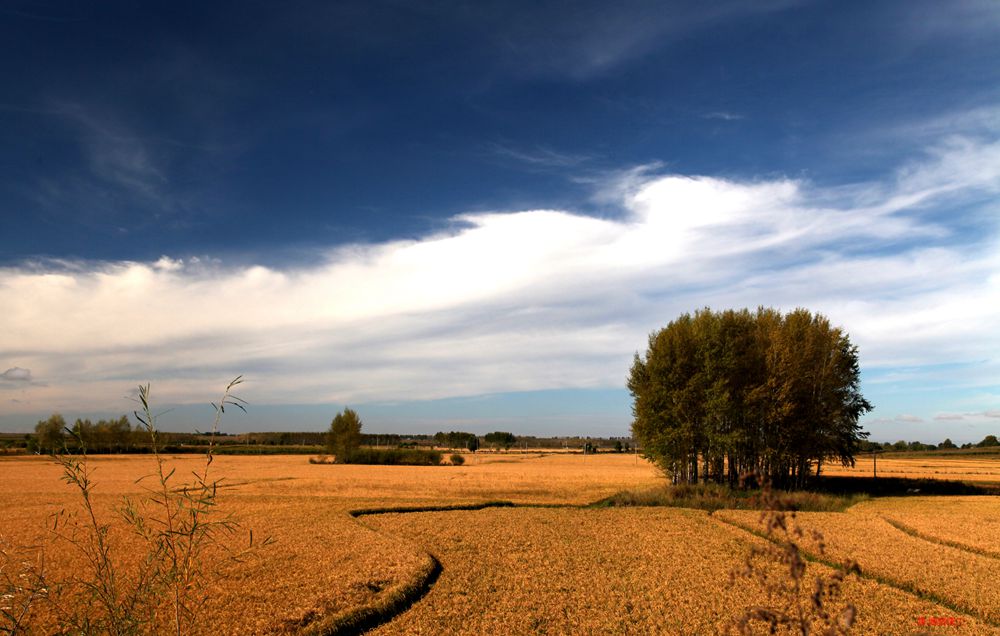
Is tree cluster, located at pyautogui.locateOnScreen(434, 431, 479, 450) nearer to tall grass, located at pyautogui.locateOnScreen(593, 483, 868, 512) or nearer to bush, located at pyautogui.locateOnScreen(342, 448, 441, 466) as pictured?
bush, located at pyautogui.locateOnScreen(342, 448, 441, 466)

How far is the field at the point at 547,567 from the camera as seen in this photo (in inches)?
522

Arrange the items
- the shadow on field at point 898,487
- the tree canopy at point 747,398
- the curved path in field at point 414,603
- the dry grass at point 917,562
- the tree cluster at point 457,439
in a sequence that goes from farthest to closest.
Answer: the tree cluster at point 457,439 → the shadow on field at point 898,487 → the tree canopy at point 747,398 → the dry grass at point 917,562 → the curved path in field at point 414,603

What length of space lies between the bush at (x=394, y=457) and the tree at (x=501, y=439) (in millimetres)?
86930

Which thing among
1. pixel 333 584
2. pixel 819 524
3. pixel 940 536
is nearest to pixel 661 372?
pixel 819 524

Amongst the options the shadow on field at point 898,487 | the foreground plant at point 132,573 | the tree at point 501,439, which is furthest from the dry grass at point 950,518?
the tree at point 501,439

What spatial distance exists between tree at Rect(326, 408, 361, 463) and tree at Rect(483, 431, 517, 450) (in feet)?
290

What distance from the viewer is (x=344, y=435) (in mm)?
87188

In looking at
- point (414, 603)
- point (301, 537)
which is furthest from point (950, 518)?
point (301, 537)

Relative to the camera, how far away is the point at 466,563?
60.5 ft

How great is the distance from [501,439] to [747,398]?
143839 mm

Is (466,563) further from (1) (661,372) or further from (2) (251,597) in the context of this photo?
(1) (661,372)

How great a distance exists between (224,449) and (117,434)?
707 inches

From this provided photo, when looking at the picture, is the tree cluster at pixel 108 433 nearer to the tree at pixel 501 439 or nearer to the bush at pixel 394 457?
the bush at pixel 394 457

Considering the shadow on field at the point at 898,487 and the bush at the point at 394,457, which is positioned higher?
the shadow on field at the point at 898,487
